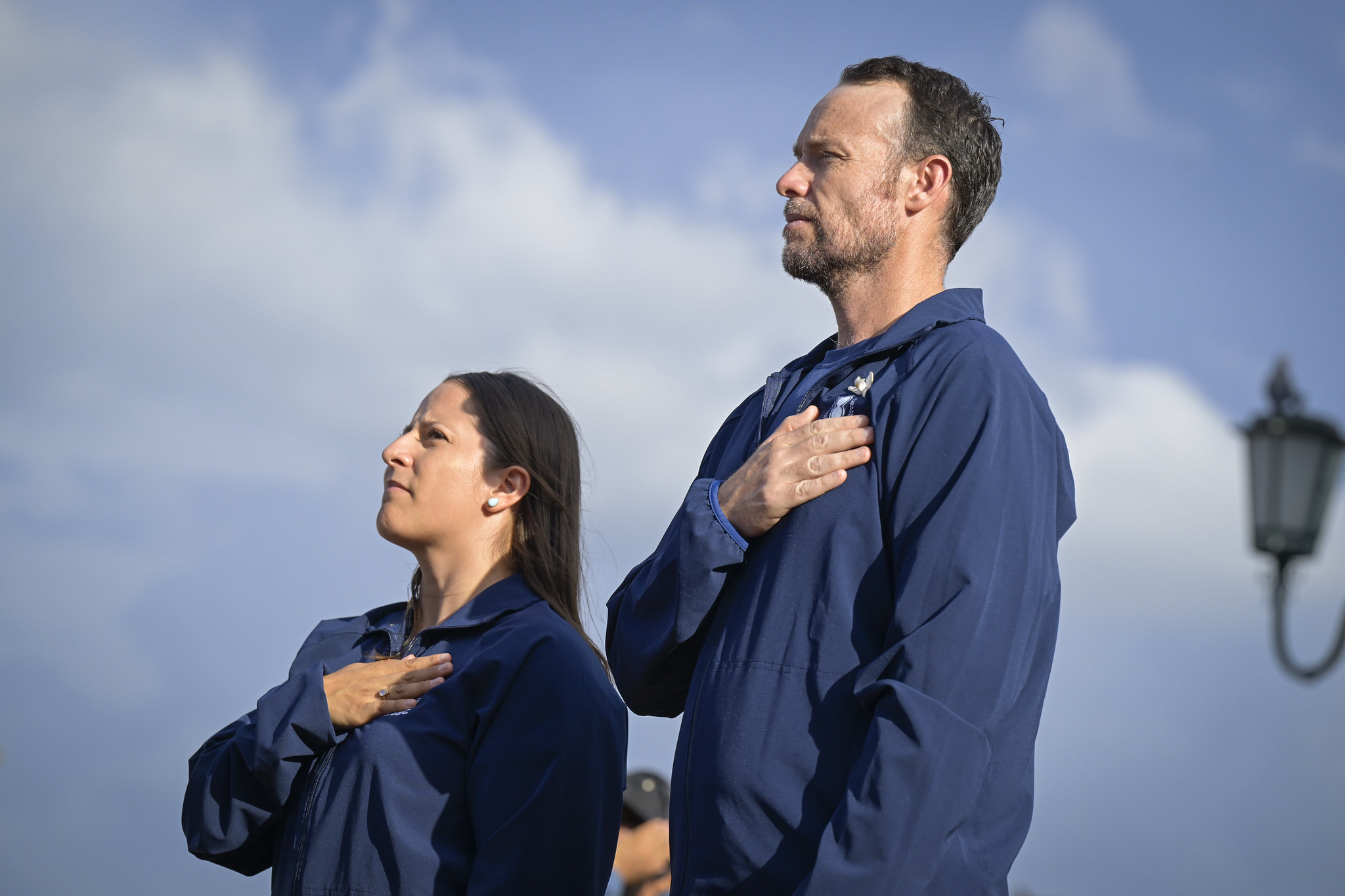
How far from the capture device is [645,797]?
17.8 ft

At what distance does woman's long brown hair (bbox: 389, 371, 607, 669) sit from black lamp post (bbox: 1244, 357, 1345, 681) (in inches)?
117

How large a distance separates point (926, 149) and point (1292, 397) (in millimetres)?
3241

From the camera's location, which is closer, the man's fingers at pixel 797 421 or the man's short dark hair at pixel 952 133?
the man's fingers at pixel 797 421

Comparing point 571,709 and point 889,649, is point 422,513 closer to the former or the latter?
point 571,709

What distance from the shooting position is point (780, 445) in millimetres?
2482

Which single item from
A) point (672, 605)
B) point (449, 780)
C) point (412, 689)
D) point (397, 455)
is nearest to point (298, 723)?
point (412, 689)

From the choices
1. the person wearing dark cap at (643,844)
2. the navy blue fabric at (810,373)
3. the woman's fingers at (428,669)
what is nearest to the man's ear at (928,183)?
the navy blue fabric at (810,373)

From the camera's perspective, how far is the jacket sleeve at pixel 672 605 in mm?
2477

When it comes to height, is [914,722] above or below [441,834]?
above

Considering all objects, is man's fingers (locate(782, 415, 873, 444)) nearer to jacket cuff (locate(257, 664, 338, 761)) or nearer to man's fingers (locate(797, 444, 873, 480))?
man's fingers (locate(797, 444, 873, 480))

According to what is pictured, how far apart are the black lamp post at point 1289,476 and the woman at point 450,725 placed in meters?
3.01

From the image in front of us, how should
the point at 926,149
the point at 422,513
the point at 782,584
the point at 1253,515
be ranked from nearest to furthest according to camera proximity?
the point at 782,584 < the point at 926,149 < the point at 422,513 < the point at 1253,515

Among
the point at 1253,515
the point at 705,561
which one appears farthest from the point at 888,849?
the point at 1253,515

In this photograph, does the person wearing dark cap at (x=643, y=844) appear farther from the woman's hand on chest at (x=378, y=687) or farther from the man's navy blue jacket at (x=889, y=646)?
the man's navy blue jacket at (x=889, y=646)
